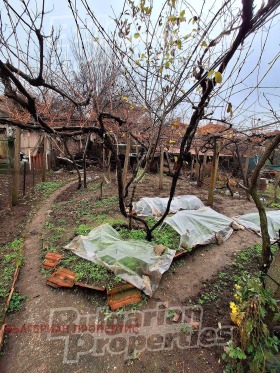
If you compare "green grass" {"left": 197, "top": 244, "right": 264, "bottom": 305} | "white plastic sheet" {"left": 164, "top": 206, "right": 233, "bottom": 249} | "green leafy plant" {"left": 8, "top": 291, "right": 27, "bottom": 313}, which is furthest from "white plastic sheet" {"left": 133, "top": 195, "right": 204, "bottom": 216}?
"green leafy plant" {"left": 8, "top": 291, "right": 27, "bottom": 313}

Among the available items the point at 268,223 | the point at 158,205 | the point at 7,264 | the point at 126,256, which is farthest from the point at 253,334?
the point at 158,205

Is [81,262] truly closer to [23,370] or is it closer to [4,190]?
[23,370]

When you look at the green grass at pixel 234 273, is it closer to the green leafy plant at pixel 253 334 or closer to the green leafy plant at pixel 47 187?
the green leafy plant at pixel 253 334

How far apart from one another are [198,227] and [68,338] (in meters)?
3.49

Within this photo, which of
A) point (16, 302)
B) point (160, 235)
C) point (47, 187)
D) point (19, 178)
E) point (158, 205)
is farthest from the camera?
point (19, 178)

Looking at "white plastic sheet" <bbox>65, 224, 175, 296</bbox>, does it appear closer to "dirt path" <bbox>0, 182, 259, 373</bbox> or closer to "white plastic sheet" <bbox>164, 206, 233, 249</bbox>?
"dirt path" <bbox>0, 182, 259, 373</bbox>

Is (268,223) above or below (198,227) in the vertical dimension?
above

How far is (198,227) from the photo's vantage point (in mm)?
5098

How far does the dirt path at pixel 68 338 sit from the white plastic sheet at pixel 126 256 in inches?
10.1

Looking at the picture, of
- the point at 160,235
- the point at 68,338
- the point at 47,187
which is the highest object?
the point at 47,187

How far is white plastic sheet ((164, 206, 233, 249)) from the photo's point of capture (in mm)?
4719

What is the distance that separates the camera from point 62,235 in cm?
479

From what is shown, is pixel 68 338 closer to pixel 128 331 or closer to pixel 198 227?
pixel 128 331

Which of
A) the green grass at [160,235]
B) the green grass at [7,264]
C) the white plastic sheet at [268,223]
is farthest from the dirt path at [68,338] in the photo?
the white plastic sheet at [268,223]
